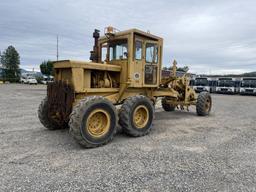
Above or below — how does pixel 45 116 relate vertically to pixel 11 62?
below

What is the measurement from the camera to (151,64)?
7492mm

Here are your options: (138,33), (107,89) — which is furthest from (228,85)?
(107,89)

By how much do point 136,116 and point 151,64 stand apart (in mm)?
1929

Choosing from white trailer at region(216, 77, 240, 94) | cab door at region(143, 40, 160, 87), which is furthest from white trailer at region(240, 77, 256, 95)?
cab door at region(143, 40, 160, 87)

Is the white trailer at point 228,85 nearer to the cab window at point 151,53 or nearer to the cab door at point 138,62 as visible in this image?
the cab window at point 151,53

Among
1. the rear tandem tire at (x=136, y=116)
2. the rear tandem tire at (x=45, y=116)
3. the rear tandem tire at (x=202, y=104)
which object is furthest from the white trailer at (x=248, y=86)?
the rear tandem tire at (x=45, y=116)

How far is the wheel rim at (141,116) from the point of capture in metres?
6.60

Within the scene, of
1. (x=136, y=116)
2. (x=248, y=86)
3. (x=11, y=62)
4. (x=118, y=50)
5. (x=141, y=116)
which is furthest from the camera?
(x=11, y=62)

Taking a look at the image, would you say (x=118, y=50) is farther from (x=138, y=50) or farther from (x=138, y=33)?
(x=138, y=33)

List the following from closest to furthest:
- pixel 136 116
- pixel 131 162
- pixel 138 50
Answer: pixel 131 162
pixel 136 116
pixel 138 50

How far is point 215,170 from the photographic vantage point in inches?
165

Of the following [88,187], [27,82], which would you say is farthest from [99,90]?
[27,82]

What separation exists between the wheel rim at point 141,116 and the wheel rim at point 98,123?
112 centimetres

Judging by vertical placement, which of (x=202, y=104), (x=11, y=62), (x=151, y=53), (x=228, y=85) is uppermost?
(x=11, y=62)
